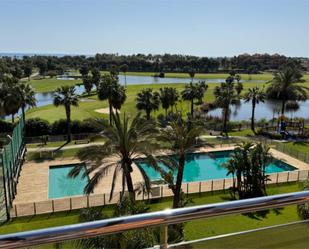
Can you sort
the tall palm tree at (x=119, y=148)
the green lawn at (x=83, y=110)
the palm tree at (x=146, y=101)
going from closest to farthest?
1. the tall palm tree at (x=119, y=148)
2. the palm tree at (x=146, y=101)
3. the green lawn at (x=83, y=110)

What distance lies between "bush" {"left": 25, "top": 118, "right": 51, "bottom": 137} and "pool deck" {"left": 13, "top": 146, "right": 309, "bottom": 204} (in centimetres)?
1033

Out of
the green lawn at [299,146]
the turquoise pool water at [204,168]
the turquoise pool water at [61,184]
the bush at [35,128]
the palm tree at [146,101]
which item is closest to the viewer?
the turquoise pool water at [61,184]

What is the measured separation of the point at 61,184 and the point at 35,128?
51.0 feet

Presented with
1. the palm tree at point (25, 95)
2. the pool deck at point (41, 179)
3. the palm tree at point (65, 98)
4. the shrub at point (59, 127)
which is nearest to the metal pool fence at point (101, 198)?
the pool deck at point (41, 179)

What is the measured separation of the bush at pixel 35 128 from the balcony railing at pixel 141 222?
130 ft

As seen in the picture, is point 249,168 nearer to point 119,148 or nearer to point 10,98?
point 119,148

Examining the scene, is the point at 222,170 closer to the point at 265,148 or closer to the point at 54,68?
the point at 265,148

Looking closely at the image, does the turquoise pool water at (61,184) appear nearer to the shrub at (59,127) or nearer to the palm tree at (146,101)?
the shrub at (59,127)

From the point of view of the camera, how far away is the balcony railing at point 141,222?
6.98 feet

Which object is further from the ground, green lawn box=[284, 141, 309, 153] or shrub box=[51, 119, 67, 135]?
shrub box=[51, 119, 67, 135]

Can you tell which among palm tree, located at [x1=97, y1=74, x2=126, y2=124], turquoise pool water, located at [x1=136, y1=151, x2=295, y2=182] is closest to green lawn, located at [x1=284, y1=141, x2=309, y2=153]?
turquoise pool water, located at [x1=136, y1=151, x2=295, y2=182]

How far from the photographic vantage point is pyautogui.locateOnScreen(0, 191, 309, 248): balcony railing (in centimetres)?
213

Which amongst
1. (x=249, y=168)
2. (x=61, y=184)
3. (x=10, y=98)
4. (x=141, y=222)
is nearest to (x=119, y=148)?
(x=249, y=168)

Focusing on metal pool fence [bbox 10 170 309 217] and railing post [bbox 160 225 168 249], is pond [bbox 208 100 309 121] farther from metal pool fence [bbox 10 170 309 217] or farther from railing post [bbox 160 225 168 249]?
railing post [bbox 160 225 168 249]
